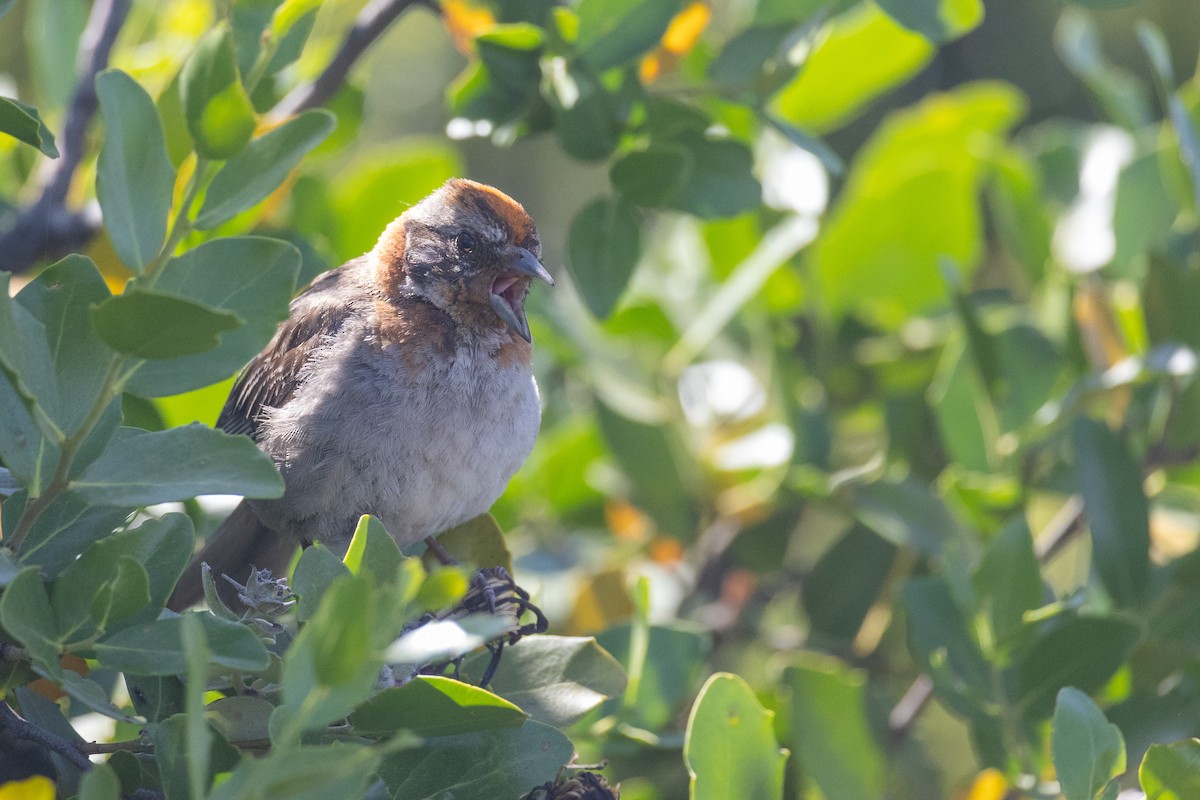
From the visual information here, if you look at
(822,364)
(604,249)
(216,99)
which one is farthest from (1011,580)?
(216,99)

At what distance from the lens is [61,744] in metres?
1.58

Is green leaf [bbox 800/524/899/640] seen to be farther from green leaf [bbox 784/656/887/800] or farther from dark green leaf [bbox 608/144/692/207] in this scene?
dark green leaf [bbox 608/144/692/207]

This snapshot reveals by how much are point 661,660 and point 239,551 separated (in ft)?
3.58

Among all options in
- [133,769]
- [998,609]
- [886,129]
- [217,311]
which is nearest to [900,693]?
[998,609]

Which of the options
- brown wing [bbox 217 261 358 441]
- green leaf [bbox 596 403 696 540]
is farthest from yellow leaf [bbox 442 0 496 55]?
green leaf [bbox 596 403 696 540]

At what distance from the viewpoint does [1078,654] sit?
2252 millimetres

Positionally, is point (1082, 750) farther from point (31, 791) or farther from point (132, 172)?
point (132, 172)

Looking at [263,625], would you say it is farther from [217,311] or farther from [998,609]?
[998,609]

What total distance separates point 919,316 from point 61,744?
8.59 ft

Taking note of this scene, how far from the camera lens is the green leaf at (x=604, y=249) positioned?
8.18 ft

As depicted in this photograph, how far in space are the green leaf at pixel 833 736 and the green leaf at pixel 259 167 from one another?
162cm

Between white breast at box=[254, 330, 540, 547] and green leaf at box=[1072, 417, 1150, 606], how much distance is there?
1.24 meters

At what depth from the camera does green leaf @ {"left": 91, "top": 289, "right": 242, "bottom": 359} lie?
1417 mm

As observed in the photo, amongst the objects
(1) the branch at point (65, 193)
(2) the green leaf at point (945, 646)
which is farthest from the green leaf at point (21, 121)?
(2) the green leaf at point (945, 646)
